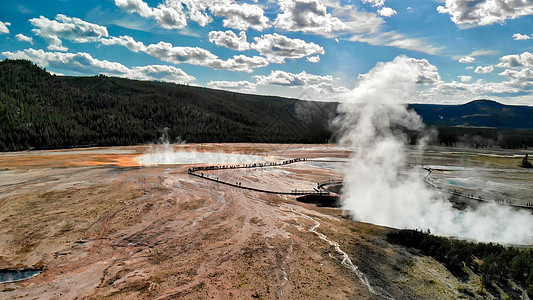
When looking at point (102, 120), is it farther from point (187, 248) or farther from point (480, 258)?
point (480, 258)

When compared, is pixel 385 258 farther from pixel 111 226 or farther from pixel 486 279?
pixel 111 226

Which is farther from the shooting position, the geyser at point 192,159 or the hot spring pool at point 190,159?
the geyser at point 192,159

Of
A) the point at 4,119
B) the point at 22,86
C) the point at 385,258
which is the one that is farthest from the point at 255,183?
the point at 22,86

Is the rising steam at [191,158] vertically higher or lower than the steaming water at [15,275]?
higher

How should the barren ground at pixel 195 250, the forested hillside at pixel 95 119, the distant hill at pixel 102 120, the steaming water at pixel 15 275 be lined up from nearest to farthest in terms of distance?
the barren ground at pixel 195 250
the steaming water at pixel 15 275
the forested hillside at pixel 95 119
the distant hill at pixel 102 120

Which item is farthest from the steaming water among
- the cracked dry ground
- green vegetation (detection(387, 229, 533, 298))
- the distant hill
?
the distant hill

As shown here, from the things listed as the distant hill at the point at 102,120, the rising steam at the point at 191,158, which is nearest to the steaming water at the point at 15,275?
A: the rising steam at the point at 191,158

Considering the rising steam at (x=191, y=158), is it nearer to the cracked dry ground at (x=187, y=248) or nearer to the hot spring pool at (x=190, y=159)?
the hot spring pool at (x=190, y=159)
